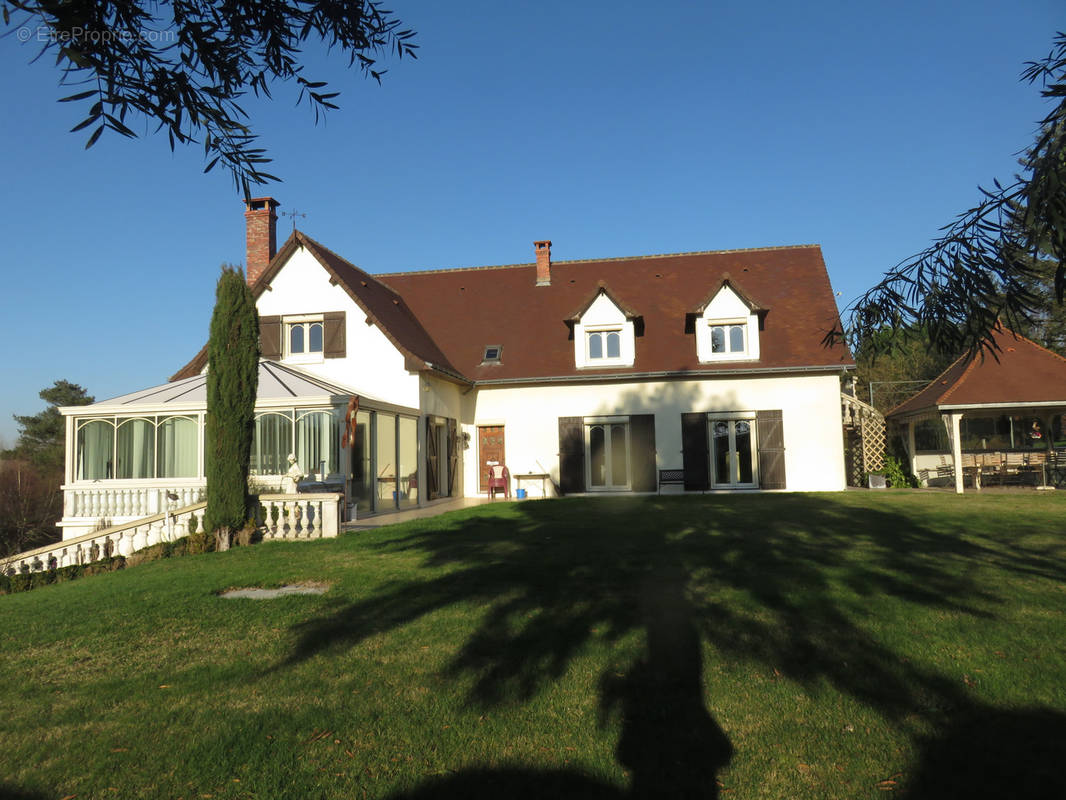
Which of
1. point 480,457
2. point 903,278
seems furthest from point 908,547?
point 480,457

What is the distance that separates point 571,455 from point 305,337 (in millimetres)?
7407

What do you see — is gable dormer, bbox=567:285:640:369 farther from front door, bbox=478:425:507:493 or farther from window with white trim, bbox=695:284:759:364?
front door, bbox=478:425:507:493

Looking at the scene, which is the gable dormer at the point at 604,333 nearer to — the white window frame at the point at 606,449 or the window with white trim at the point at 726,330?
the white window frame at the point at 606,449

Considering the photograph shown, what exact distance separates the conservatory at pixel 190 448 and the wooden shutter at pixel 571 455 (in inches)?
189

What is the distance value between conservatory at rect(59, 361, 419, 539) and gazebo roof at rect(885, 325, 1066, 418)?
1337 cm

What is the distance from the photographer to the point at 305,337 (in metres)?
18.7

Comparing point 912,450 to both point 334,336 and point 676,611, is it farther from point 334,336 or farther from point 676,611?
point 676,611

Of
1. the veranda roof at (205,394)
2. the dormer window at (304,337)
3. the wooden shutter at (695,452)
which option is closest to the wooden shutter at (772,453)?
the wooden shutter at (695,452)

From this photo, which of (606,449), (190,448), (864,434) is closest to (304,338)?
(190,448)

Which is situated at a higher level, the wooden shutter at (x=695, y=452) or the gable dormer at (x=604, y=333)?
the gable dormer at (x=604, y=333)

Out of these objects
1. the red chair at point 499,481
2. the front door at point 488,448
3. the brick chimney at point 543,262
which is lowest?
the red chair at point 499,481

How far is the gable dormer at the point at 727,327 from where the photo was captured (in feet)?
62.3

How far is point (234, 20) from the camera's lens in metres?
3.76

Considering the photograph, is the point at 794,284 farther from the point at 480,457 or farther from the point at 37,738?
the point at 37,738
